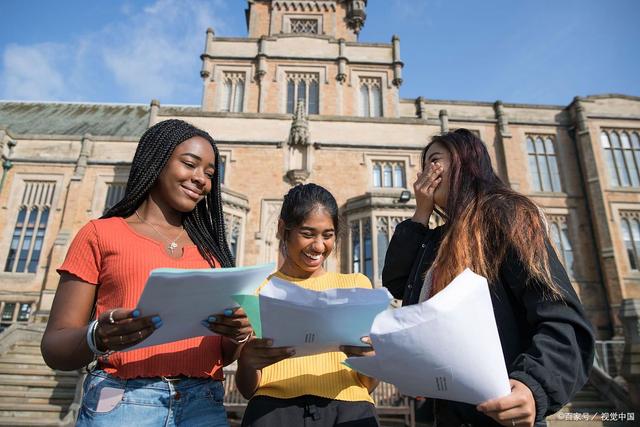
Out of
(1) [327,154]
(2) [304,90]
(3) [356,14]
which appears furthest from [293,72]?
(1) [327,154]

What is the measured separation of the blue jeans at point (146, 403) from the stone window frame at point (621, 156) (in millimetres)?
21675

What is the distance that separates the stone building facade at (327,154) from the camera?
48.8 ft

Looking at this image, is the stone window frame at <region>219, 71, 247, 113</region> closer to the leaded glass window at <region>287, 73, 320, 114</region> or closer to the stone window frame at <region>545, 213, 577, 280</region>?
the leaded glass window at <region>287, 73, 320, 114</region>

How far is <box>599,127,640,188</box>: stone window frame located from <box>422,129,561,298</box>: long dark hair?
20.7 metres

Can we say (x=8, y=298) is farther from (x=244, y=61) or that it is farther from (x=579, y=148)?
(x=579, y=148)

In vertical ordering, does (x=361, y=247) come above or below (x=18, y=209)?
below

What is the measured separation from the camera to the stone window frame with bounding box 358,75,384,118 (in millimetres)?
19766

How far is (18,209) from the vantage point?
1783 centimetres

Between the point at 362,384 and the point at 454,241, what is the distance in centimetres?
98

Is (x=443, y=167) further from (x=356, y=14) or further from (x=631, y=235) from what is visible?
(x=356, y=14)

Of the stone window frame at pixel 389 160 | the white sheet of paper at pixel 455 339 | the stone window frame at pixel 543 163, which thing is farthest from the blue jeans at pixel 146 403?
the stone window frame at pixel 543 163

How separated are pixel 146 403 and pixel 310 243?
1152 mm

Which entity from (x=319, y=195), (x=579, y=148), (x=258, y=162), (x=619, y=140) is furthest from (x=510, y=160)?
(x=319, y=195)

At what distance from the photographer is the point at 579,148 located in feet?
62.2
